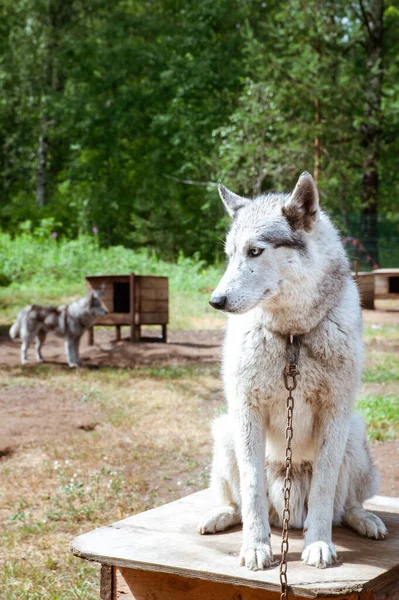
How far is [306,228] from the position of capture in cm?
271

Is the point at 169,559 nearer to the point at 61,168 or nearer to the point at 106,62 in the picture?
the point at 106,62

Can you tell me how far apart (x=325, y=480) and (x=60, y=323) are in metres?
7.88

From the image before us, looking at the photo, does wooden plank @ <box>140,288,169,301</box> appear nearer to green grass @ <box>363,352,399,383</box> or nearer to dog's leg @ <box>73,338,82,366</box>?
dog's leg @ <box>73,338,82,366</box>

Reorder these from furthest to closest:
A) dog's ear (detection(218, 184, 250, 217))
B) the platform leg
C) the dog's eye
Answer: the platform leg
dog's ear (detection(218, 184, 250, 217))
the dog's eye

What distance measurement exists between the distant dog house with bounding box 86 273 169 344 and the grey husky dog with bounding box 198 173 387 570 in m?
8.66

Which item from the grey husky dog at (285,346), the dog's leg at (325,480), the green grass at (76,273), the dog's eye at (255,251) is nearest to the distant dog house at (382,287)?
the green grass at (76,273)

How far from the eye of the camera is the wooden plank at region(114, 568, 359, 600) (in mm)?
2639

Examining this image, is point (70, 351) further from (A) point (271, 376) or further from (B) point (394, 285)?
(B) point (394, 285)

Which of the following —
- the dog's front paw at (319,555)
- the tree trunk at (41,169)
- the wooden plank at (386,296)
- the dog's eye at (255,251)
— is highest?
the tree trunk at (41,169)

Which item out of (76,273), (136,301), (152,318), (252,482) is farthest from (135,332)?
(252,482)

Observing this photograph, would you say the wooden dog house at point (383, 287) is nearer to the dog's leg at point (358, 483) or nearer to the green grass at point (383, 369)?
the green grass at point (383, 369)

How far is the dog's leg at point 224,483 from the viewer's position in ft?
9.86

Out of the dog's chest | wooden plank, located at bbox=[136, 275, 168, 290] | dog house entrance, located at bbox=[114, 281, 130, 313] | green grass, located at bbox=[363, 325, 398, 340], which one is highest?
the dog's chest

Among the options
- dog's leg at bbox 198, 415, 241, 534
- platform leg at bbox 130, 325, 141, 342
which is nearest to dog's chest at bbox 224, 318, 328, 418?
dog's leg at bbox 198, 415, 241, 534
